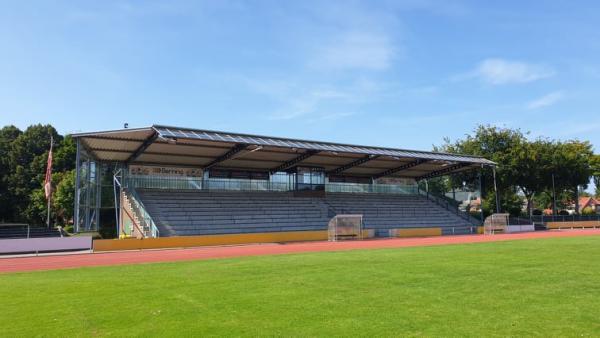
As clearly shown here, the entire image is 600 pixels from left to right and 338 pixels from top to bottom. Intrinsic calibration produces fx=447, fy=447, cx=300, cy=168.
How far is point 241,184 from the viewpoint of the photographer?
40.6m

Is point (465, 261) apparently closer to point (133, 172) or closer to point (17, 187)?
point (133, 172)

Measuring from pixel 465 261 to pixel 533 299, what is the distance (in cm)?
691

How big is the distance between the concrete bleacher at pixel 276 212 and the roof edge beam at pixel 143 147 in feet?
9.18

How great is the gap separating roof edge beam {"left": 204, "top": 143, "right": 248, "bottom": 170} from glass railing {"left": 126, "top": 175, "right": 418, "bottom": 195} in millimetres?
1648

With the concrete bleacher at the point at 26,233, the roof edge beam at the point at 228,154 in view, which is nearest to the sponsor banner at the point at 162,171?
the roof edge beam at the point at 228,154

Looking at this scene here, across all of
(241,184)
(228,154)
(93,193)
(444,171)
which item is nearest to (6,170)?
(93,193)

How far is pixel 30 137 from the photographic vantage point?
199 feet

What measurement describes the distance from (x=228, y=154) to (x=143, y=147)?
6.26m

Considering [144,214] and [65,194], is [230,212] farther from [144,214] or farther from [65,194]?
[65,194]

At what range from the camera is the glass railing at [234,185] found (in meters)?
36.2

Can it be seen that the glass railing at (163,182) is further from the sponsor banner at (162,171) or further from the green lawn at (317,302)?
the green lawn at (317,302)

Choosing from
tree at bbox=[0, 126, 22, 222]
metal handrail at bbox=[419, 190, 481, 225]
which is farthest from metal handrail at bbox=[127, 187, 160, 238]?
tree at bbox=[0, 126, 22, 222]

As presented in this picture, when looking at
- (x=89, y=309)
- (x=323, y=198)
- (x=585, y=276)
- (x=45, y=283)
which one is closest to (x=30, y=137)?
(x=323, y=198)

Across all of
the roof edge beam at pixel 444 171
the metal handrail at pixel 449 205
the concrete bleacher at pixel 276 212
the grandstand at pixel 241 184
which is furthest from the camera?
the metal handrail at pixel 449 205
